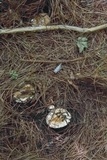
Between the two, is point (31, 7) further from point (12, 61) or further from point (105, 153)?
point (105, 153)

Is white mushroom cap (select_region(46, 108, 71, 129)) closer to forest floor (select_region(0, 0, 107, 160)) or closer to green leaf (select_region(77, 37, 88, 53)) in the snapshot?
forest floor (select_region(0, 0, 107, 160))

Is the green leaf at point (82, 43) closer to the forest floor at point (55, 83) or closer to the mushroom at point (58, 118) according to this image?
the forest floor at point (55, 83)

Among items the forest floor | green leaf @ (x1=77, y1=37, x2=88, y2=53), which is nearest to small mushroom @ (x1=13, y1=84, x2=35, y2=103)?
the forest floor

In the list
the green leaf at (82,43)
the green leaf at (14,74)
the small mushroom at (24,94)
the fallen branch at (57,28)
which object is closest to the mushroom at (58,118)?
the small mushroom at (24,94)

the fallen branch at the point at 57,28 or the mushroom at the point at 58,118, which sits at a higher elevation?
the fallen branch at the point at 57,28

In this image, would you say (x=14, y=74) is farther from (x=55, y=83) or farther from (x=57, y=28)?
(x=57, y=28)

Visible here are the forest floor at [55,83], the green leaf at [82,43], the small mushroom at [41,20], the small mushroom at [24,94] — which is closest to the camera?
the forest floor at [55,83]
